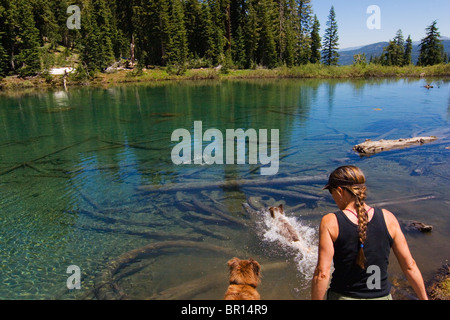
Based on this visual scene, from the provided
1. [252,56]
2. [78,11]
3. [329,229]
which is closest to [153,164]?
[329,229]

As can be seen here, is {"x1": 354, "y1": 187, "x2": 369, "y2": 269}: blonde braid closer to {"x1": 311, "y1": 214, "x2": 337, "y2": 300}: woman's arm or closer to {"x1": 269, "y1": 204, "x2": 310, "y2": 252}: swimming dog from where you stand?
{"x1": 311, "y1": 214, "x2": 337, "y2": 300}: woman's arm

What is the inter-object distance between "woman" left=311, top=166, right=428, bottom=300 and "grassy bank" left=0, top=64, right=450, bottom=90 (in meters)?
64.4

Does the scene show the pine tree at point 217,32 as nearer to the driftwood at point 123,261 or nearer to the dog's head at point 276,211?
the dog's head at point 276,211

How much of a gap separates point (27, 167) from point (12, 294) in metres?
8.63

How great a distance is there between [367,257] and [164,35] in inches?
2890

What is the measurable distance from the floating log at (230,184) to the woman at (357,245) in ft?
24.0

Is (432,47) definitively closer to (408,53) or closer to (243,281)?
(408,53)

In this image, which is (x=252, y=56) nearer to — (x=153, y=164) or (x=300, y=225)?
(x=153, y=164)

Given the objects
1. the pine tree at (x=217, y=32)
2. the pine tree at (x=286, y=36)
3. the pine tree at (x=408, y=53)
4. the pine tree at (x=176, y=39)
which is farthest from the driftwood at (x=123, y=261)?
the pine tree at (x=408, y=53)

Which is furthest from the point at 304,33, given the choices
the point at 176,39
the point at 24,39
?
the point at 24,39

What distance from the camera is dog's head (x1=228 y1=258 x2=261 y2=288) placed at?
4617 mm

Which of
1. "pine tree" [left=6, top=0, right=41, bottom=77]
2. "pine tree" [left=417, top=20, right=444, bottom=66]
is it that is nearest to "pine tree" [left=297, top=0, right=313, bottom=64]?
"pine tree" [left=417, top=20, right=444, bottom=66]

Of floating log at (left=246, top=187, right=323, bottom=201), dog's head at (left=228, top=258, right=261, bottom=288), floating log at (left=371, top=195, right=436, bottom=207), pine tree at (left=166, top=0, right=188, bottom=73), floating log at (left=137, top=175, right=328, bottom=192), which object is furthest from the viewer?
pine tree at (left=166, top=0, right=188, bottom=73)

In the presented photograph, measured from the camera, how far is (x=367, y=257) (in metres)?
2.95
